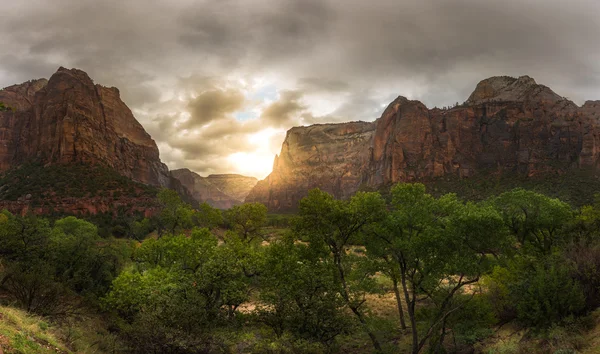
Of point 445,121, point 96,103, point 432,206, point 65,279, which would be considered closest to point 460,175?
point 445,121

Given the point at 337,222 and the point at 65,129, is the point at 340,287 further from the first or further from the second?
the point at 65,129

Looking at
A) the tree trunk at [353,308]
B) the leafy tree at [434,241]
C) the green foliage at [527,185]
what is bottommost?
the tree trunk at [353,308]

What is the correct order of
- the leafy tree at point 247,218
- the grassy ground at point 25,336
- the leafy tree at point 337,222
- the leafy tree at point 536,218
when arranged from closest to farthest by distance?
the grassy ground at point 25,336 < the leafy tree at point 337,222 < the leafy tree at point 536,218 < the leafy tree at point 247,218

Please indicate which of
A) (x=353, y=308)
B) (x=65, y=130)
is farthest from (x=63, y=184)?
(x=353, y=308)

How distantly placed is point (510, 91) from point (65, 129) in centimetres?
19408

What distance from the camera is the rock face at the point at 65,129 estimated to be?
4316 inches

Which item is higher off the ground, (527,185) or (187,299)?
(527,185)

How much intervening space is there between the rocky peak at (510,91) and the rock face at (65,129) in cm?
16539

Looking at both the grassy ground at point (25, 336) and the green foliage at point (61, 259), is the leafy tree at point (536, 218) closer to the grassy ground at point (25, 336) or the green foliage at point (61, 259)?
the grassy ground at point (25, 336)

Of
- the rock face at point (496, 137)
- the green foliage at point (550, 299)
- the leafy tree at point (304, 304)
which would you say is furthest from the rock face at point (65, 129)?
the green foliage at point (550, 299)

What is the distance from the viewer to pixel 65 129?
110 metres

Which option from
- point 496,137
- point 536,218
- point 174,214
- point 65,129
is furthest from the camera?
point 496,137

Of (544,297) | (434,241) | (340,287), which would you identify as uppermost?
(434,241)

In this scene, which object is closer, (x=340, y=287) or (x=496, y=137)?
(x=340, y=287)
